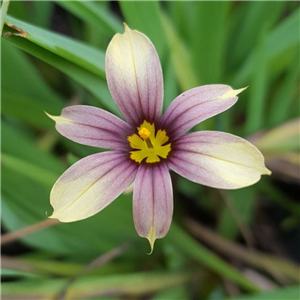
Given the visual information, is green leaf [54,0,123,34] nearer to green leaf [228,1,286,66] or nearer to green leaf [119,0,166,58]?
green leaf [119,0,166,58]

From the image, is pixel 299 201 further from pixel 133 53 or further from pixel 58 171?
pixel 133 53

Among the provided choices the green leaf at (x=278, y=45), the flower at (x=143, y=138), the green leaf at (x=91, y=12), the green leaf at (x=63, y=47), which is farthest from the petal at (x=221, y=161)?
the green leaf at (x=278, y=45)

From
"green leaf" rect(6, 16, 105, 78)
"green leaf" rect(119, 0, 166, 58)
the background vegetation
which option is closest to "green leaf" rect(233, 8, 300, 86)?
the background vegetation

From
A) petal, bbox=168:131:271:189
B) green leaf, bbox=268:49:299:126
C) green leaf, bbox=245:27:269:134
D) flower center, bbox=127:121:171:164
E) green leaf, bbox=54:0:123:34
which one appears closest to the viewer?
petal, bbox=168:131:271:189

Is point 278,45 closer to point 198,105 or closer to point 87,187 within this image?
point 198,105

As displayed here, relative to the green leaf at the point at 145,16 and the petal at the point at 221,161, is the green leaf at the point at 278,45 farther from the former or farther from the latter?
the petal at the point at 221,161

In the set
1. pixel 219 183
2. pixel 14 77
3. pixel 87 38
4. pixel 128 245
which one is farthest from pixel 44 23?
pixel 219 183

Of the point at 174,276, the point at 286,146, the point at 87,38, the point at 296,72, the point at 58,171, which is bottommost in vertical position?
the point at 174,276
